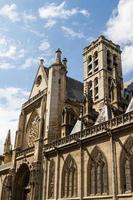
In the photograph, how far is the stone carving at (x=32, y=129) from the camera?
109ft

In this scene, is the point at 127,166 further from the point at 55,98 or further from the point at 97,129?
the point at 55,98

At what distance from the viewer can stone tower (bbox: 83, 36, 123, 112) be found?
3681 cm

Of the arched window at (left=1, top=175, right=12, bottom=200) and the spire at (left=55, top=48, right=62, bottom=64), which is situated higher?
the spire at (left=55, top=48, right=62, bottom=64)

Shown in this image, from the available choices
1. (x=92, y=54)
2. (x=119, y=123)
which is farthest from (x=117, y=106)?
(x=92, y=54)

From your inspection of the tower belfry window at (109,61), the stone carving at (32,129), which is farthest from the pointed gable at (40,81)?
the tower belfry window at (109,61)

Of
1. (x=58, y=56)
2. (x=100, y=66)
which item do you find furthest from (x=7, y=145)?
(x=100, y=66)

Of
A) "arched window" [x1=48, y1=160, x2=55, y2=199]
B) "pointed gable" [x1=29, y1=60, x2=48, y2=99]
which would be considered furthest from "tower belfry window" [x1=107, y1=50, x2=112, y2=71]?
"arched window" [x1=48, y1=160, x2=55, y2=199]

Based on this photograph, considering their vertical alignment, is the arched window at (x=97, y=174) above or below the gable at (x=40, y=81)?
below

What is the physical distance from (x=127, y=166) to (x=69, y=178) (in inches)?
250

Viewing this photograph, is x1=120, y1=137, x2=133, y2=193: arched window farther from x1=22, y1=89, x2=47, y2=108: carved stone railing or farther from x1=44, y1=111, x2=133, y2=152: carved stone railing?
x1=22, y1=89, x2=47, y2=108: carved stone railing

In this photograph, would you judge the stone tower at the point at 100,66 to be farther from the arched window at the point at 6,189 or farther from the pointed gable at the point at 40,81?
the arched window at the point at 6,189

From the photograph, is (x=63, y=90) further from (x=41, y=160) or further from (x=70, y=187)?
(x=70, y=187)

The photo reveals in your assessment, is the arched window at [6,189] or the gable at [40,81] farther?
the gable at [40,81]

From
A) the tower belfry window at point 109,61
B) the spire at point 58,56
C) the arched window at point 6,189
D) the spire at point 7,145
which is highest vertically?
the tower belfry window at point 109,61
